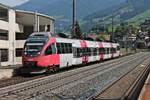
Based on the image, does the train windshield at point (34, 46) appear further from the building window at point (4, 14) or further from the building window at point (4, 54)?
the building window at point (4, 14)

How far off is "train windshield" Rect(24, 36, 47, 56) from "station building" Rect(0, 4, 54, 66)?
2676 centimetres

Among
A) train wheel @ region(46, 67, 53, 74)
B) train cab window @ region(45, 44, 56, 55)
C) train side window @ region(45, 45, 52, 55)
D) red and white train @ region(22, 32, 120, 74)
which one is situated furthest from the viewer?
train wheel @ region(46, 67, 53, 74)

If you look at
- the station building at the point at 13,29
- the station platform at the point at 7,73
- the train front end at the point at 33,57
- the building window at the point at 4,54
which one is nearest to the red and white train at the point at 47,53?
the train front end at the point at 33,57

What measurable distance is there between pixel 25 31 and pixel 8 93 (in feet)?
234

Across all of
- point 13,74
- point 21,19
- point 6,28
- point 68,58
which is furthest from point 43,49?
point 21,19

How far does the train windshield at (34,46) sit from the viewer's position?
34.8 metres

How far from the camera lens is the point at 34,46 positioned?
115ft

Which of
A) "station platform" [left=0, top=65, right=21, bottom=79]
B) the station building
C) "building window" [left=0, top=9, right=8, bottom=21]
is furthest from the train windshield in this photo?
"building window" [left=0, top=9, right=8, bottom=21]

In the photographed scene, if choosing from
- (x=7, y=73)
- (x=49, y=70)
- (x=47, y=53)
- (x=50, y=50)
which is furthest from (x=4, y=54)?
(x=7, y=73)

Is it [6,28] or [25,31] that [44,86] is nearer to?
[6,28]

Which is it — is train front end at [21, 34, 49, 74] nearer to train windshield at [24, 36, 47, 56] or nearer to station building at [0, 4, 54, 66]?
train windshield at [24, 36, 47, 56]

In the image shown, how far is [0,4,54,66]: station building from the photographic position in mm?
70250

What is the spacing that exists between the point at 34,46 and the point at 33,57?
0.91m

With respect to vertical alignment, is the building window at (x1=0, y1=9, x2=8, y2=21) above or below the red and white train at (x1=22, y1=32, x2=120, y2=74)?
above
